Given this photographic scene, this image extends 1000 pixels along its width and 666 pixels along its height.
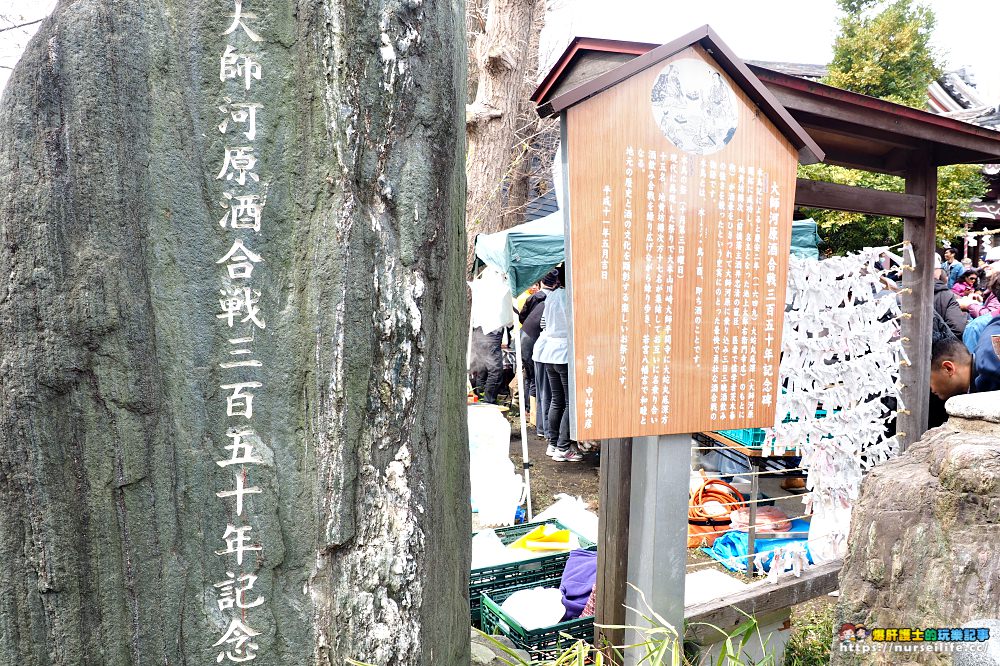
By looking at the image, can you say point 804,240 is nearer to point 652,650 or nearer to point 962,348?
point 962,348

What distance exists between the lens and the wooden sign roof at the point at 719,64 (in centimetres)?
234

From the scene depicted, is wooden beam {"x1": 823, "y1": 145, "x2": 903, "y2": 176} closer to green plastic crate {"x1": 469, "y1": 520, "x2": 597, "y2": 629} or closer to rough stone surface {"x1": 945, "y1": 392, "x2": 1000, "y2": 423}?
rough stone surface {"x1": 945, "y1": 392, "x2": 1000, "y2": 423}

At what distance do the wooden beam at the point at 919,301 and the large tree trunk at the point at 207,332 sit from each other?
144 inches

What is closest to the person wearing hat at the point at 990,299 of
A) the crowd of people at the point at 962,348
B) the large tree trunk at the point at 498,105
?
the crowd of people at the point at 962,348

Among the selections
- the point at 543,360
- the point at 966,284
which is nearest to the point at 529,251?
the point at 543,360

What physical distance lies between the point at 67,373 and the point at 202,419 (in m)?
0.37

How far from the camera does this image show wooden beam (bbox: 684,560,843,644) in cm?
318

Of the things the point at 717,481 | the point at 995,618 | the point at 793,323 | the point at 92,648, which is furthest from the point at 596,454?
the point at 92,648

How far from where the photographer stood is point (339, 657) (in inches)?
77.5

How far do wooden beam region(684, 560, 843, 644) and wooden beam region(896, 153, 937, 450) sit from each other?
4.52ft

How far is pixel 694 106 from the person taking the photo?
2.58 m

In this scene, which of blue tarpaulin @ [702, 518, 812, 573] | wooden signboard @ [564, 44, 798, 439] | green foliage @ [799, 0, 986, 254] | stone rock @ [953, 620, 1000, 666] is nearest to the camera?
stone rock @ [953, 620, 1000, 666]

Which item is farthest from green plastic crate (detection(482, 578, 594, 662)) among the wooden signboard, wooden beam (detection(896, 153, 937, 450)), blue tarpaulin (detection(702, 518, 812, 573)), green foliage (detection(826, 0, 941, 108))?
green foliage (detection(826, 0, 941, 108))

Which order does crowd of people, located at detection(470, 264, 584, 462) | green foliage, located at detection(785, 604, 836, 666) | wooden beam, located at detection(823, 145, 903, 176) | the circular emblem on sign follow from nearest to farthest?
1. the circular emblem on sign
2. green foliage, located at detection(785, 604, 836, 666)
3. wooden beam, located at detection(823, 145, 903, 176)
4. crowd of people, located at detection(470, 264, 584, 462)
